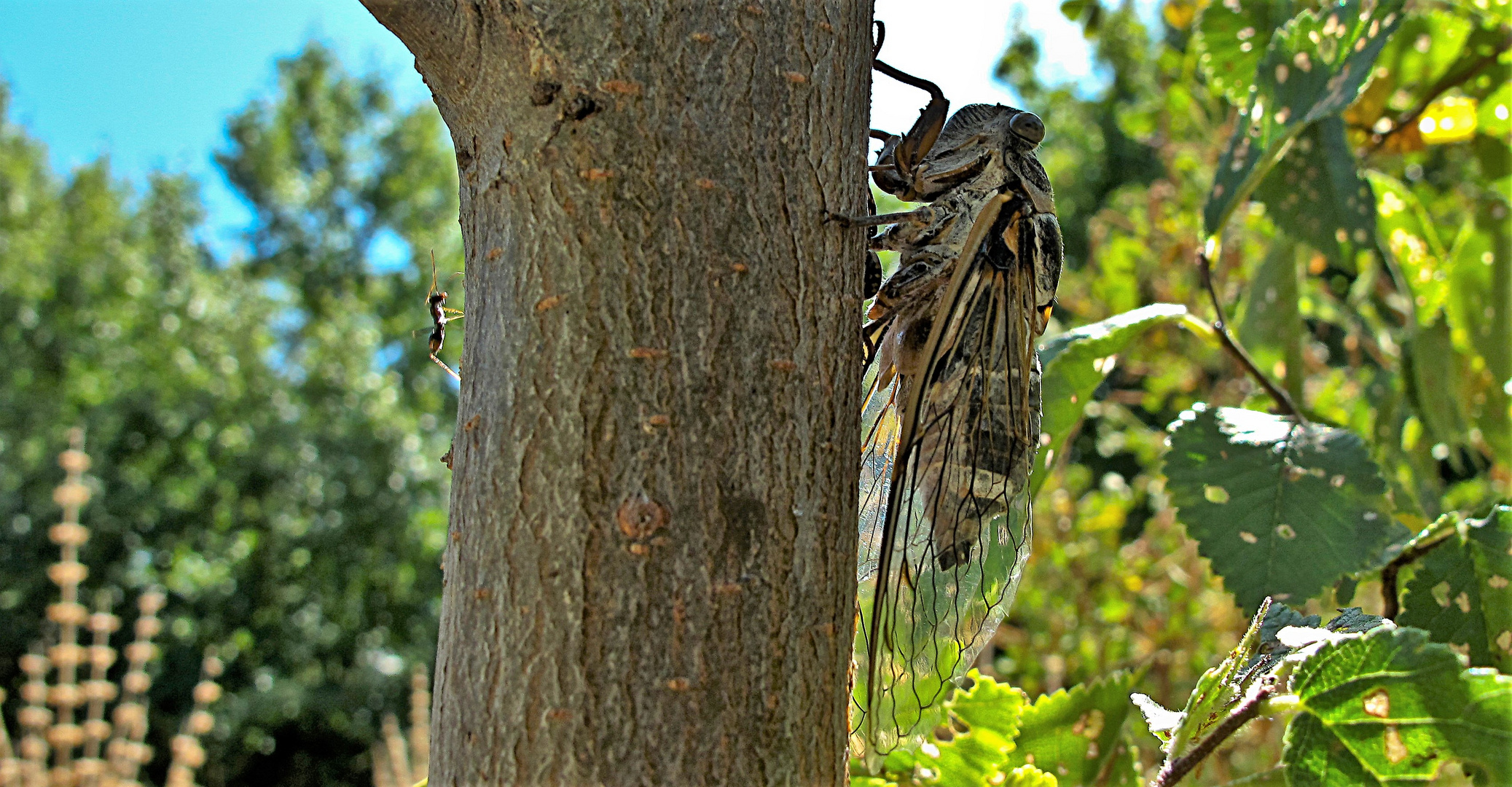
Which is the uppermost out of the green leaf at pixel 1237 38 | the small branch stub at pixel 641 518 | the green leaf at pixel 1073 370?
the green leaf at pixel 1237 38

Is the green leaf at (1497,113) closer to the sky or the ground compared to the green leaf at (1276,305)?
closer to the sky

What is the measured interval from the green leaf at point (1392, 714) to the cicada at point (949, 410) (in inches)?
12.7

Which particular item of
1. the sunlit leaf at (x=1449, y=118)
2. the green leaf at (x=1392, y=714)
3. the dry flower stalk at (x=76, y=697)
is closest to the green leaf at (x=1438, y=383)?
the sunlit leaf at (x=1449, y=118)

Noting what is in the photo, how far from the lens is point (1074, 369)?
1.05 m

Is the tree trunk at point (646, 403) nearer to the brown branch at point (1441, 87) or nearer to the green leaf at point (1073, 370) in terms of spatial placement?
the green leaf at point (1073, 370)

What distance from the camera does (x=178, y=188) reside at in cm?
1591

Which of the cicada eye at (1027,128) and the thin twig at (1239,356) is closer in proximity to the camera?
the cicada eye at (1027,128)

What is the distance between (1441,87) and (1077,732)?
1.31m

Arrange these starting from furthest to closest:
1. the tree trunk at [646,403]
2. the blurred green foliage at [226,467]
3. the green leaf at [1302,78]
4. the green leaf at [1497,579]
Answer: the blurred green foliage at [226,467] → the green leaf at [1302,78] → the green leaf at [1497,579] → the tree trunk at [646,403]

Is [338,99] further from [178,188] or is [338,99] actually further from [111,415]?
[111,415]

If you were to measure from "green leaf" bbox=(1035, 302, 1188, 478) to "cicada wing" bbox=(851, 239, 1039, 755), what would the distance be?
12 centimetres

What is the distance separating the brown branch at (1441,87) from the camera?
5.00ft

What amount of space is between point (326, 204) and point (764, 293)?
20.1 m

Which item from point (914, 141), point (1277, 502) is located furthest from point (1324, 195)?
point (914, 141)
